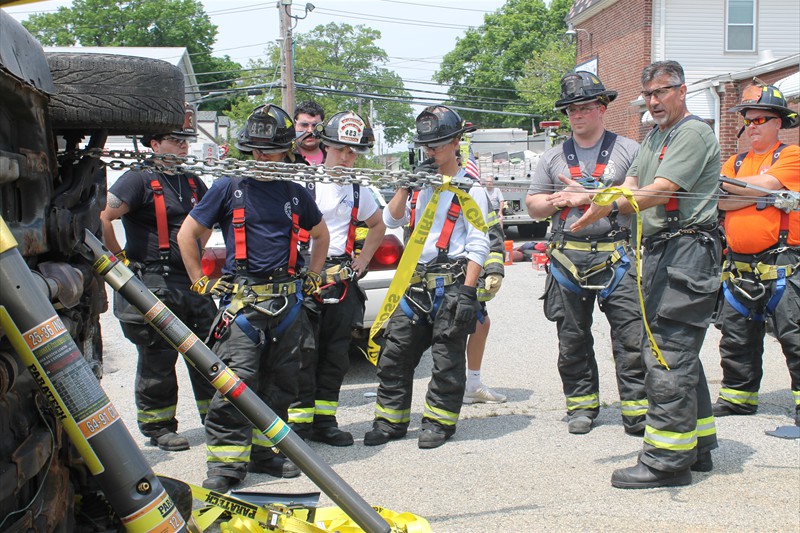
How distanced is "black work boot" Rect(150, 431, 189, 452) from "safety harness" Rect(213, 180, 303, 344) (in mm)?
1079

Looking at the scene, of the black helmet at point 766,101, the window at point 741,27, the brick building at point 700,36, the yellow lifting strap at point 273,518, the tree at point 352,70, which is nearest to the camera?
the yellow lifting strap at point 273,518

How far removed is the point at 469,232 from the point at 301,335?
53.6 inches

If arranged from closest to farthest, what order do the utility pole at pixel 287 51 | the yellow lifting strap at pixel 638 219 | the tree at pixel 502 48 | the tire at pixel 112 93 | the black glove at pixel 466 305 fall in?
the tire at pixel 112 93
the yellow lifting strap at pixel 638 219
the black glove at pixel 466 305
the utility pole at pixel 287 51
the tree at pixel 502 48

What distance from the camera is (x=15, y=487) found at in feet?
6.56

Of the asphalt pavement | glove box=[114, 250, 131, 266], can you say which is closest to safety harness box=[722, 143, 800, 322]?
the asphalt pavement

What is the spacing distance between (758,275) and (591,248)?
139 centimetres

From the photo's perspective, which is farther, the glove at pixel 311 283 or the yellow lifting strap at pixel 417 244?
the glove at pixel 311 283

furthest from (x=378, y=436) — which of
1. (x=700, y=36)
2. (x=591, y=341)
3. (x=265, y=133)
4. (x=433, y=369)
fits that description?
(x=700, y=36)

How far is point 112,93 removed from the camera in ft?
9.61

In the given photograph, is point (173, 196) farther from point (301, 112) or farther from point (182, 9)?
point (182, 9)

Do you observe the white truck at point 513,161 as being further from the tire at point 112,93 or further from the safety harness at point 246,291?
the tire at point 112,93

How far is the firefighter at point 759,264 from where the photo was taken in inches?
232

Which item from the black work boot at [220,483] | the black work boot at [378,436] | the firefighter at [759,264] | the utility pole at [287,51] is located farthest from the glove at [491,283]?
the utility pole at [287,51]

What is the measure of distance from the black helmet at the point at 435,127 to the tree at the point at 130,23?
57031mm
